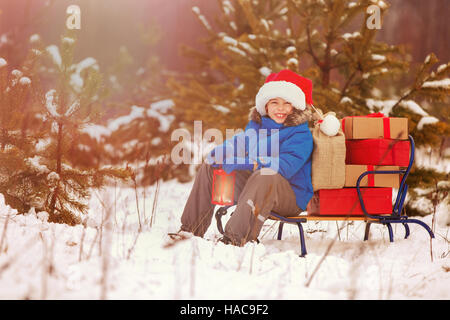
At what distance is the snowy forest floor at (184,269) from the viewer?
1.79m

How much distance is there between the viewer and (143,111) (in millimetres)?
7773

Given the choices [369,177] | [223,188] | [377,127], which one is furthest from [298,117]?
[223,188]

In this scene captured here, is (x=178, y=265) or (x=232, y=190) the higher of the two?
(x=232, y=190)

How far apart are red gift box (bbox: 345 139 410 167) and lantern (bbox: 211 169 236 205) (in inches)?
39.5

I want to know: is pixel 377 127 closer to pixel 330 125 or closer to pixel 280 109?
pixel 330 125

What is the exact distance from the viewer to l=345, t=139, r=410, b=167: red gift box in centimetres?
328

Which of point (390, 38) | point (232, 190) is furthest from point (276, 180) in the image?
point (390, 38)

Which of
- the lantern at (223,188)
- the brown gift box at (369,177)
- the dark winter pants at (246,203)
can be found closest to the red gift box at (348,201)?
the brown gift box at (369,177)

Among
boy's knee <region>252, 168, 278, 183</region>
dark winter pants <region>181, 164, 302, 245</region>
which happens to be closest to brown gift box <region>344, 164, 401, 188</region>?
dark winter pants <region>181, 164, 302, 245</region>

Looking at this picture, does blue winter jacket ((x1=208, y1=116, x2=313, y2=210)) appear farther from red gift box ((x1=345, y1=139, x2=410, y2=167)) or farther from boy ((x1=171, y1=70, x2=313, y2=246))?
red gift box ((x1=345, y1=139, x2=410, y2=167))

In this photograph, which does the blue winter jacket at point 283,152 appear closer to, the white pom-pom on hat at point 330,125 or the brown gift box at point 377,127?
the white pom-pom on hat at point 330,125

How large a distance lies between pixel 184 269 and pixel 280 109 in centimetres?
180

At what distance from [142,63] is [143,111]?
237 inches
